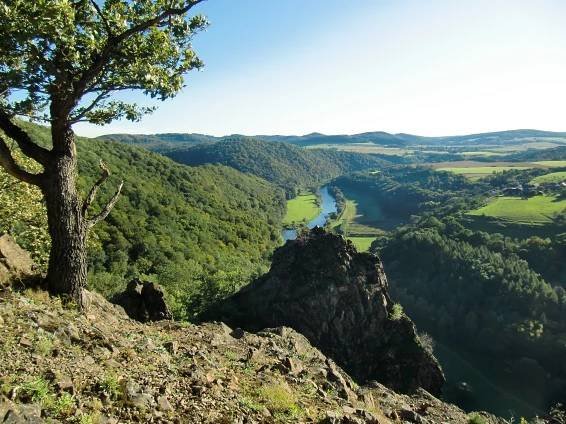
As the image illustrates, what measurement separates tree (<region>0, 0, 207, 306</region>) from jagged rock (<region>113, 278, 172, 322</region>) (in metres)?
15.8

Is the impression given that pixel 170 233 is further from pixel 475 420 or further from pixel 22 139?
pixel 22 139

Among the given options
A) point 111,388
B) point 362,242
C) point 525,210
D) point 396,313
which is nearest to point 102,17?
point 111,388

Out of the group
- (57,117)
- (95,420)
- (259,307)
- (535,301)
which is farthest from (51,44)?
(535,301)

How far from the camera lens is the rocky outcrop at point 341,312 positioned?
50938 mm

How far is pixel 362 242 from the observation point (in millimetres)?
182125

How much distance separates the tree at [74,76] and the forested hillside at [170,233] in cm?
1729

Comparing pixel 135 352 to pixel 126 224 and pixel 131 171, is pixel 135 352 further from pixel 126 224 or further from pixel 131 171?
pixel 131 171

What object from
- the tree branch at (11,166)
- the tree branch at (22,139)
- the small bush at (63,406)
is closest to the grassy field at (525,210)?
the tree branch at (22,139)

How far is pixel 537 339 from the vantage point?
3575 inches

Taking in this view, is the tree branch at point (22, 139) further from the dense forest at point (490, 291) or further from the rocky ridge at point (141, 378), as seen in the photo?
the dense forest at point (490, 291)

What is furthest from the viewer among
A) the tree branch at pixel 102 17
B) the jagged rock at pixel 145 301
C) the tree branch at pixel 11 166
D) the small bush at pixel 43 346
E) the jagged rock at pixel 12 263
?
the jagged rock at pixel 145 301

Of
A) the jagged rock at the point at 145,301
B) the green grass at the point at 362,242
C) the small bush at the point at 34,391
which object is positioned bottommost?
the green grass at the point at 362,242

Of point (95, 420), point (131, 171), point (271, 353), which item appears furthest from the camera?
point (131, 171)

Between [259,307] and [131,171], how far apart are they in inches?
4439
